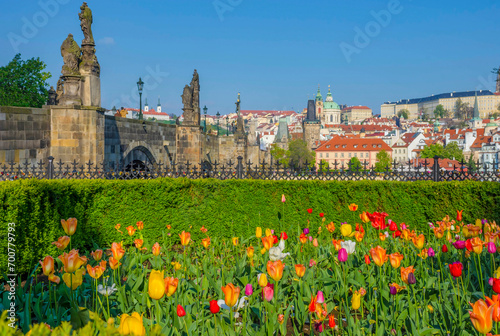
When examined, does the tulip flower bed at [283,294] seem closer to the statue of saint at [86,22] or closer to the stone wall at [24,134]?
the stone wall at [24,134]

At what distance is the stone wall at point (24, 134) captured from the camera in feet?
36.8

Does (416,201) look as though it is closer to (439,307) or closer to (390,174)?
(390,174)

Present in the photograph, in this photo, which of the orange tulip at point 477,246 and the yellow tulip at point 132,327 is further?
the orange tulip at point 477,246

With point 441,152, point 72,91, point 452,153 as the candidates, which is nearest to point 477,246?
point 72,91

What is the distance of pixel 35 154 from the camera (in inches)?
477

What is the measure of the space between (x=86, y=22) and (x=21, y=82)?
82.2 ft

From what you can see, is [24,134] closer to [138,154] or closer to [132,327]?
[138,154]

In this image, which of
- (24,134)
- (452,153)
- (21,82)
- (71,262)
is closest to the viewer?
(71,262)

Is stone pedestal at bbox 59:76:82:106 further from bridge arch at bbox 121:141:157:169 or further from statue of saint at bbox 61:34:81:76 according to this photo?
bridge arch at bbox 121:141:157:169

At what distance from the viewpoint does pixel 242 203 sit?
363 inches

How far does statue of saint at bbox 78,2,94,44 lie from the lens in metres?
12.9

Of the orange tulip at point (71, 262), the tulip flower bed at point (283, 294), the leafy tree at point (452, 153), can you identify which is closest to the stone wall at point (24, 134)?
the tulip flower bed at point (283, 294)

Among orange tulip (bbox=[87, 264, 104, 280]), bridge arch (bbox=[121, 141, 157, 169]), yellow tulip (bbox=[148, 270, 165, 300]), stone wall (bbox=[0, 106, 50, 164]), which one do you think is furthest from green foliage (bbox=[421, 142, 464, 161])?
yellow tulip (bbox=[148, 270, 165, 300])

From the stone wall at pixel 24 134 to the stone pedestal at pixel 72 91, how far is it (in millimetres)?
562
